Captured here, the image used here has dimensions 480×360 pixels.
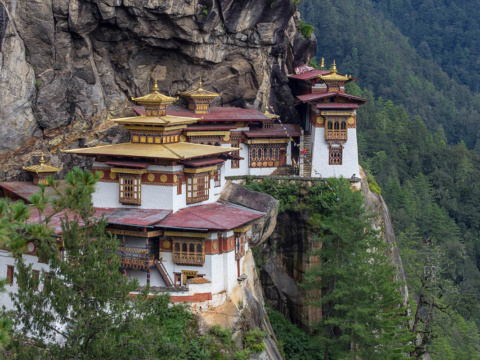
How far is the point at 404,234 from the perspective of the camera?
60.4 m

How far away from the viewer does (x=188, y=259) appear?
2920 centimetres

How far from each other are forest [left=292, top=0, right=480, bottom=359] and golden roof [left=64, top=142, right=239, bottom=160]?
10.6 meters

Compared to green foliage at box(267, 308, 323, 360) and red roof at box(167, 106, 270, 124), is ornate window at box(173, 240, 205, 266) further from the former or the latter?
red roof at box(167, 106, 270, 124)

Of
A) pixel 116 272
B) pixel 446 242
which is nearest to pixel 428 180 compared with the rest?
pixel 446 242

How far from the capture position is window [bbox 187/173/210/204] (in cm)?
3127

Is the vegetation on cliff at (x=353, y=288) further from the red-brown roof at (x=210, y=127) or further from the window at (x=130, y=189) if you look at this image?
the window at (x=130, y=189)

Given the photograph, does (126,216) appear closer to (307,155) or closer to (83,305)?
(83,305)

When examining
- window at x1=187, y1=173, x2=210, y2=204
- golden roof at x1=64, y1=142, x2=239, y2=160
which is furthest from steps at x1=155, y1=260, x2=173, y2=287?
golden roof at x1=64, y1=142, x2=239, y2=160

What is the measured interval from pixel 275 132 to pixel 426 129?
→ 4014 cm

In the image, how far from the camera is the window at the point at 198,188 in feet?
103

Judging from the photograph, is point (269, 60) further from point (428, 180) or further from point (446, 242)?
point (428, 180)

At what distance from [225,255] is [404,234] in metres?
33.2

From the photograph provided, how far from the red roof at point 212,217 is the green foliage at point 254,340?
358cm

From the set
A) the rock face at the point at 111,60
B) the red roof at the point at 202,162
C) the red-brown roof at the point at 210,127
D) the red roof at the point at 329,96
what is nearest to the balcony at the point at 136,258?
the red roof at the point at 202,162
